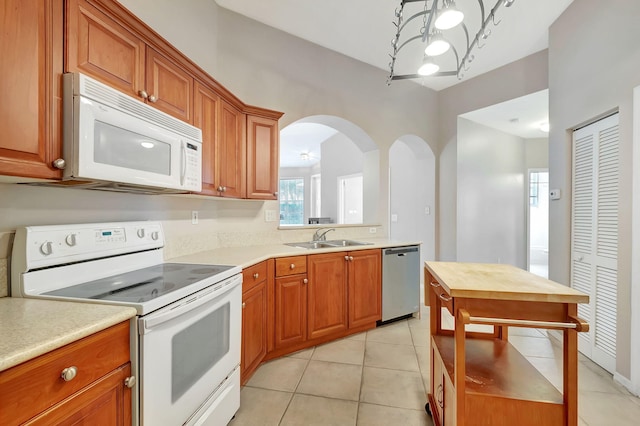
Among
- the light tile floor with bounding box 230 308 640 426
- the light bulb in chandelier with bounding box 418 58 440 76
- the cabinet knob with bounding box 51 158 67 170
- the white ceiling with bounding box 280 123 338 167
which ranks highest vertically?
the white ceiling with bounding box 280 123 338 167

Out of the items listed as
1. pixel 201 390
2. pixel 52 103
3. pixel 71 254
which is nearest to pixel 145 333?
pixel 201 390

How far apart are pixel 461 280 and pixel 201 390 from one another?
1340 mm

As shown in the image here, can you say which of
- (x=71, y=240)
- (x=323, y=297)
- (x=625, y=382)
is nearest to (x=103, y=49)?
(x=71, y=240)

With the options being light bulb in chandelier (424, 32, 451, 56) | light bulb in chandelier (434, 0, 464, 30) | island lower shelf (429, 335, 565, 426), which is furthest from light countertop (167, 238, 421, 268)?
light bulb in chandelier (434, 0, 464, 30)

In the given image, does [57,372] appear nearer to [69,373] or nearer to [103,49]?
[69,373]

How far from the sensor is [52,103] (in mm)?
1036

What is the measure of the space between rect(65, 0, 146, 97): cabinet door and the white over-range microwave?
0.09 metres

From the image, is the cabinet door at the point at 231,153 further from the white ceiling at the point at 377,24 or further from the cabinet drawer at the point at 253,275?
the white ceiling at the point at 377,24

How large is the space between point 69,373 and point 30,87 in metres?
0.95

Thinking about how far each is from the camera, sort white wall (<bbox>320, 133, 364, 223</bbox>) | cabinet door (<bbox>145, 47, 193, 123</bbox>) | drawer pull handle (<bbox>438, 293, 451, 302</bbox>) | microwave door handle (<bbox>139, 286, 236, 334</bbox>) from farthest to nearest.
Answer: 1. white wall (<bbox>320, 133, 364, 223</bbox>)
2. cabinet door (<bbox>145, 47, 193, 123</bbox>)
3. drawer pull handle (<bbox>438, 293, 451, 302</bbox>)
4. microwave door handle (<bbox>139, 286, 236, 334</bbox>)

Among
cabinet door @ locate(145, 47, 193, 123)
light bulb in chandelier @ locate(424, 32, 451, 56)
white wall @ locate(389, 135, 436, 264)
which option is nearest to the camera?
cabinet door @ locate(145, 47, 193, 123)

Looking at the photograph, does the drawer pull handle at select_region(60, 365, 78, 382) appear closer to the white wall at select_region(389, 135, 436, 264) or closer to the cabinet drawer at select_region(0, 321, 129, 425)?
the cabinet drawer at select_region(0, 321, 129, 425)

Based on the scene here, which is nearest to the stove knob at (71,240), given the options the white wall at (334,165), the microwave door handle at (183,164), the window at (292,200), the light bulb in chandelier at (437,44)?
the microwave door handle at (183,164)

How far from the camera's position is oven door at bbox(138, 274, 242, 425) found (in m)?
1.05
